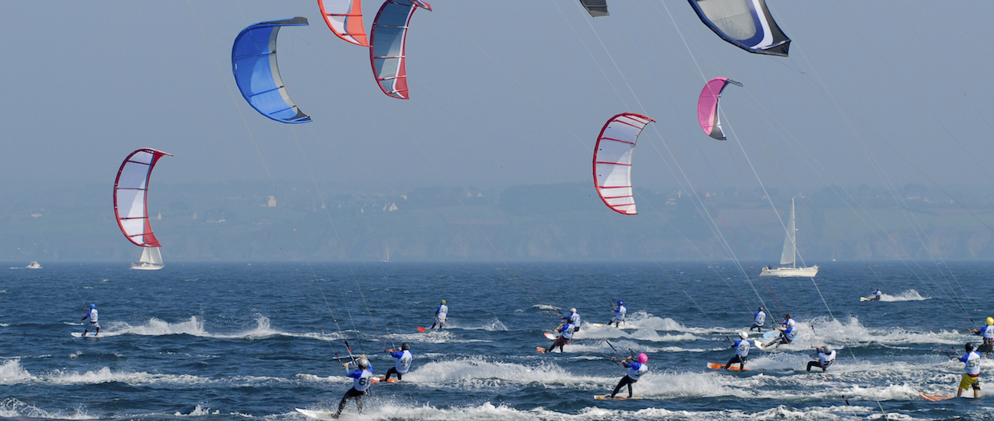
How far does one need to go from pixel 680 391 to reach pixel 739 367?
17.0 ft

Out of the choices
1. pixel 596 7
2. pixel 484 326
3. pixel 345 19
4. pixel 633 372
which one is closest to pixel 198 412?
pixel 633 372

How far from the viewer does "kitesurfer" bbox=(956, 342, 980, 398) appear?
2602 cm

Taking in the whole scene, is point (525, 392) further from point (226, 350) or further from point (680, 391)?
point (226, 350)

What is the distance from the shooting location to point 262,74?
93.4 feet

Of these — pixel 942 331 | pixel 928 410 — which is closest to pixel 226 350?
pixel 928 410

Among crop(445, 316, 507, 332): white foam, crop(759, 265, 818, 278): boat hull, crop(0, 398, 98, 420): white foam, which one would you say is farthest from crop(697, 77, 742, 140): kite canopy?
crop(759, 265, 818, 278): boat hull

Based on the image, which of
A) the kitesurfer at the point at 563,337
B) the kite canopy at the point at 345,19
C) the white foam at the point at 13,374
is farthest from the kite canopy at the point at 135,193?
the kitesurfer at the point at 563,337

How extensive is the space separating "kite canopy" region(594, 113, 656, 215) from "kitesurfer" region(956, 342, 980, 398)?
1071 centimetres

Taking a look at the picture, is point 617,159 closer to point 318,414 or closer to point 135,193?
point 318,414

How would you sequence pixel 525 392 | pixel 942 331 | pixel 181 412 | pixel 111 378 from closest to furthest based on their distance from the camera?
pixel 181 412 < pixel 525 392 < pixel 111 378 < pixel 942 331

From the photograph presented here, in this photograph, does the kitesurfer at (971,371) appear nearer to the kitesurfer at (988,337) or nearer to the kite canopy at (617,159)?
the kitesurfer at (988,337)

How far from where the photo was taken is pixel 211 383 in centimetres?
2914

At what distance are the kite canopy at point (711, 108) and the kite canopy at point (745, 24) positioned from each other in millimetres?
19948

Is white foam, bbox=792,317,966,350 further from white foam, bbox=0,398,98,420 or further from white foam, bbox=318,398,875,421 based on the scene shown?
white foam, bbox=0,398,98,420
